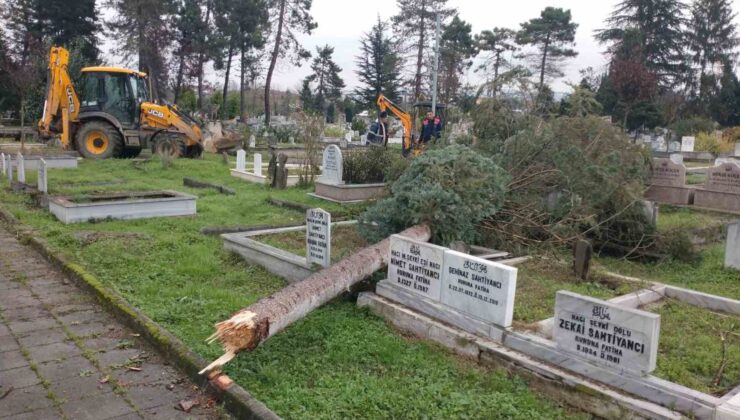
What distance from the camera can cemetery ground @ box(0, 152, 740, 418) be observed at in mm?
3719

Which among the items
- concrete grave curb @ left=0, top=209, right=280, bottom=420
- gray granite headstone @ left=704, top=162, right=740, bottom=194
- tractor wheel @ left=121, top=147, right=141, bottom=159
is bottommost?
concrete grave curb @ left=0, top=209, right=280, bottom=420

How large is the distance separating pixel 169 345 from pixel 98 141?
16.4 meters

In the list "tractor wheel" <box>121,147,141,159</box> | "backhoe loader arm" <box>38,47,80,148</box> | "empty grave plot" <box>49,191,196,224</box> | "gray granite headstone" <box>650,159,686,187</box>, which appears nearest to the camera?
"empty grave plot" <box>49,191,196,224</box>

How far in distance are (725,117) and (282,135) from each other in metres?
41.0

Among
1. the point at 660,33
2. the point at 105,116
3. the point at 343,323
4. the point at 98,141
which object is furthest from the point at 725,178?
the point at 660,33

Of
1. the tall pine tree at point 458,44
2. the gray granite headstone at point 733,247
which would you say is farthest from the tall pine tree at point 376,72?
the gray granite headstone at point 733,247

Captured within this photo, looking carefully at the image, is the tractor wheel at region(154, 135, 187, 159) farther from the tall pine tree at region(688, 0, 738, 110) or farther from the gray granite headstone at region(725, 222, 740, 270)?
the tall pine tree at region(688, 0, 738, 110)

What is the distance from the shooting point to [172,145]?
19.0 metres

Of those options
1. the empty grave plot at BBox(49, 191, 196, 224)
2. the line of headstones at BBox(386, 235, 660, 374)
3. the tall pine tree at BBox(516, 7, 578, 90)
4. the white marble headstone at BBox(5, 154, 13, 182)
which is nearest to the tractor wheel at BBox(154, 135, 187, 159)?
the white marble headstone at BBox(5, 154, 13, 182)

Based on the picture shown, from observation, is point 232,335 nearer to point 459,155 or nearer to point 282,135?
point 459,155

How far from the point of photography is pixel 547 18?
49.1 meters

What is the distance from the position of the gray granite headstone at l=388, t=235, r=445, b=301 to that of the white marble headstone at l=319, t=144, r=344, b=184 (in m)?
6.74

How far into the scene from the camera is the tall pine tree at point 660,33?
5231 cm

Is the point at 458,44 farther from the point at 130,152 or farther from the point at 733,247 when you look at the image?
the point at 733,247
